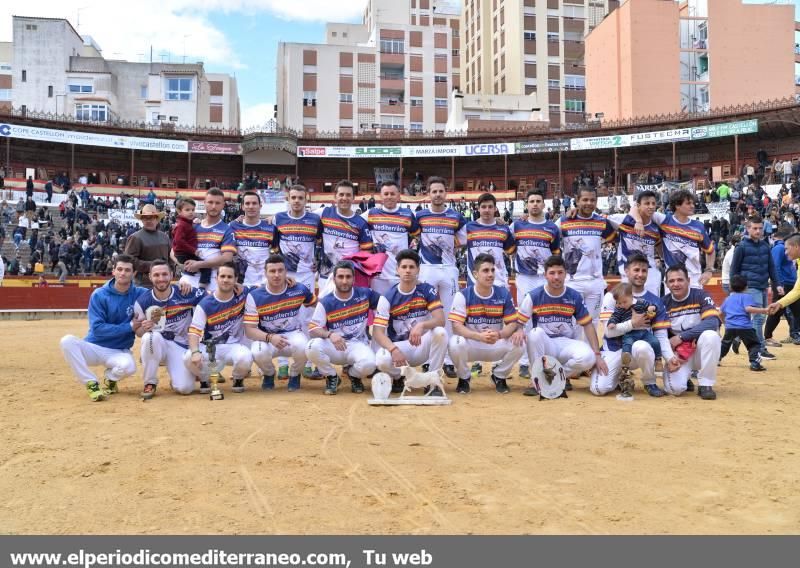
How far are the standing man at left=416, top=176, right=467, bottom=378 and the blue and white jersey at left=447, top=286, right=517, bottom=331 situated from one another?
1087 millimetres

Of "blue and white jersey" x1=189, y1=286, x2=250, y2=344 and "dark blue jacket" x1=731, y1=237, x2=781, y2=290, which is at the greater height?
"dark blue jacket" x1=731, y1=237, x2=781, y2=290

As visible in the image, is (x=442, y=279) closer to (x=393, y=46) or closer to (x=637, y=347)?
(x=637, y=347)

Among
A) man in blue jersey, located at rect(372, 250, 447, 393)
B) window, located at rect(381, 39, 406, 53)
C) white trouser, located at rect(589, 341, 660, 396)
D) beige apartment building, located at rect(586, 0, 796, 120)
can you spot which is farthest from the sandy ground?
window, located at rect(381, 39, 406, 53)

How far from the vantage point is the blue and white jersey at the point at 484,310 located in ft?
23.7

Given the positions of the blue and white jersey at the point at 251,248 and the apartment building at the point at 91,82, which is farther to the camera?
the apartment building at the point at 91,82

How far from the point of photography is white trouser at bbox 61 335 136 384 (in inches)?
271

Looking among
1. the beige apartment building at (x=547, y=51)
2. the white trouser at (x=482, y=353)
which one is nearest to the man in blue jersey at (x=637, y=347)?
the white trouser at (x=482, y=353)

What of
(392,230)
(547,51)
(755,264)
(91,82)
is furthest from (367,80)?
(392,230)

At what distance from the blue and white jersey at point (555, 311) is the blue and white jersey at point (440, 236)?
1.45 m

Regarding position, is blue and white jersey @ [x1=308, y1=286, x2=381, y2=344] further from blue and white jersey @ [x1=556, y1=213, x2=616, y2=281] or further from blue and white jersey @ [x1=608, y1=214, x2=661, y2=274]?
blue and white jersey @ [x1=608, y1=214, x2=661, y2=274]

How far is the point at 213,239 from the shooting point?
822cm

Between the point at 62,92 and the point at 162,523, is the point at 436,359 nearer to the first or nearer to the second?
the point at 162,523

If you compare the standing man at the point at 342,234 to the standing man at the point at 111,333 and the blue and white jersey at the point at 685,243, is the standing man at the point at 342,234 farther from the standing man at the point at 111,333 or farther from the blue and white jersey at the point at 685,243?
the blue and white jersey at the point at 685,243
